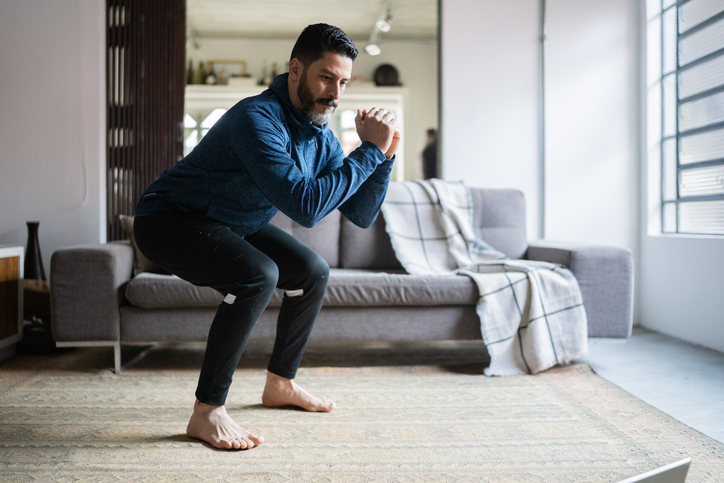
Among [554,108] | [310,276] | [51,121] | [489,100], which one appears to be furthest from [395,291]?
[51,121]

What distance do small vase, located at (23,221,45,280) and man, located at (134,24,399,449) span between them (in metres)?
1.63

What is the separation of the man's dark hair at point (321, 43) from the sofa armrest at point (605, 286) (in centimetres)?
156

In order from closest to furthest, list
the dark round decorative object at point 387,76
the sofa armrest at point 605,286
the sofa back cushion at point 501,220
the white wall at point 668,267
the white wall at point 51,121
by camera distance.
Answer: the sofa armrest at point 605,286
the white wall at point 668,267
the sofa back cushion at point 501,220
the white wall at point 51,121
the dark round decorative object at point 387,76

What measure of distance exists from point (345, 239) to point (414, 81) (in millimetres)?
1311

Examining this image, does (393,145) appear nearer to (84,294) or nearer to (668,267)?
(84,294)

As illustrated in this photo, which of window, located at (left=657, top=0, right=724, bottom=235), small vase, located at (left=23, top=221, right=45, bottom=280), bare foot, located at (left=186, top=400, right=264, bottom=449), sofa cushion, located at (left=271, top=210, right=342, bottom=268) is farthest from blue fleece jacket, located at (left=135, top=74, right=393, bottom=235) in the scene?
window, located at (left=657, top=0, right=724, bottom=235)

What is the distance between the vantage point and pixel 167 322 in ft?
7.68

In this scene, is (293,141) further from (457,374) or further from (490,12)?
(490,12)

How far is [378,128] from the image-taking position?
1.48m

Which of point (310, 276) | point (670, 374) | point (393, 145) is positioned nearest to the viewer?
point (393, 145)

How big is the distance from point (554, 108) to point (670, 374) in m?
1.88

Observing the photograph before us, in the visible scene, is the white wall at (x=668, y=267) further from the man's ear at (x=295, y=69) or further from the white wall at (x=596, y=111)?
the man's ear at (x=295, y=69)

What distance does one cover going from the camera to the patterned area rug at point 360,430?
134 centimetres

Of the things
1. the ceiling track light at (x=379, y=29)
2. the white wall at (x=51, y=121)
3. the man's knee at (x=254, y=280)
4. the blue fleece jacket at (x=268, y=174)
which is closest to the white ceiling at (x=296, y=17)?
the ceiling track light at (x=379, y=29)
